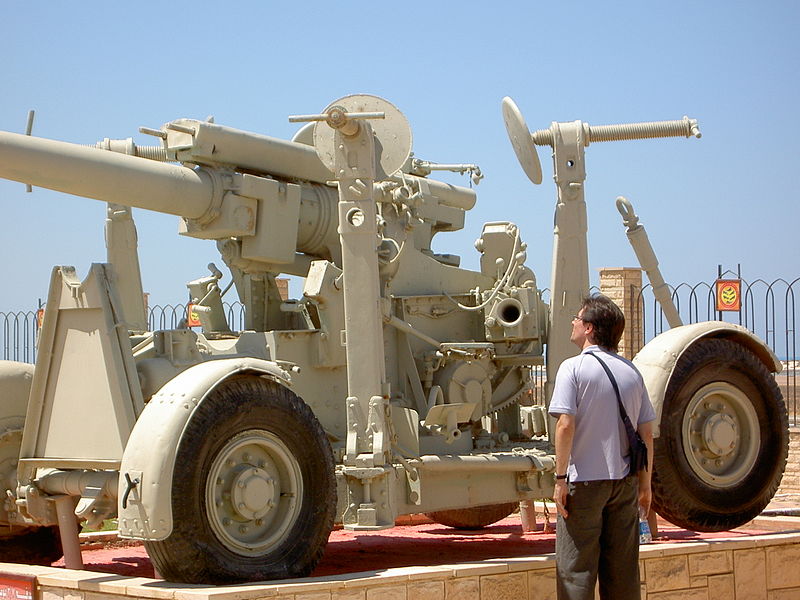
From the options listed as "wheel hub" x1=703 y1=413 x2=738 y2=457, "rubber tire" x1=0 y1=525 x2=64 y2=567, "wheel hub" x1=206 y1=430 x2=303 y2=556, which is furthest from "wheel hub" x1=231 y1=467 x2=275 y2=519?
"wheel hub" x1=703 y1=413 x2=738 y2=457

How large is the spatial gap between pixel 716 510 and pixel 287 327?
317 centimetres

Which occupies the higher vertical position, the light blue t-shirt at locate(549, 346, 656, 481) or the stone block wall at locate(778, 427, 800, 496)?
the light blue t-shirt at locate(549, 346, 656, 481)

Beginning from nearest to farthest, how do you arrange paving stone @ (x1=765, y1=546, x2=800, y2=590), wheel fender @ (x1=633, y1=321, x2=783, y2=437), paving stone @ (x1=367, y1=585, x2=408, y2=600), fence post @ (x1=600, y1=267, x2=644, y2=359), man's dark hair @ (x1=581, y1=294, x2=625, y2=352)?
man's dark hair @ (x1=581, y1=294, x2=625, y2=352) → paving stone @ (x1=367, y1=585, x2=408, y2=600) → paving stone @ (x1=765, y1=546, x2=800, y2=590) → wheel fender @ (x1=633, y1=321, x2=783, y2=437) → fence post @ (x1=600, y1=267, x2=644, y2=359)

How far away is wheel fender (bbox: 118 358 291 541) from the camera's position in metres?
6.78

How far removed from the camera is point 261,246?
903cm

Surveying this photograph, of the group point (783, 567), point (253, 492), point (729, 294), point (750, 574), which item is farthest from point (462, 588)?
point (729, 294)

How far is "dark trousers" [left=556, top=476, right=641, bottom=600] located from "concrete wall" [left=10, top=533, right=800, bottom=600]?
90 cm

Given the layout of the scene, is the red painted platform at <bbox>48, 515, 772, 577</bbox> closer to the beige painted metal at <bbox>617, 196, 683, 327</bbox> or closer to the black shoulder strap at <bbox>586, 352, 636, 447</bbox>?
the beige painted metal at <bbox>617, 196, 683, 327</bbox>

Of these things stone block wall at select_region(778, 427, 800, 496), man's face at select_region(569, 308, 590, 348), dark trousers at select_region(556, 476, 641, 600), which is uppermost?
man's face at select_region(569, 308, 590, 348)

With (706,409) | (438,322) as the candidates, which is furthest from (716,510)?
(438,322)

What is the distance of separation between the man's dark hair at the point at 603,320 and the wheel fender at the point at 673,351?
2.61 meters

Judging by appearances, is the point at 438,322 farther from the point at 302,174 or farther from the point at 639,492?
the point at 639,492

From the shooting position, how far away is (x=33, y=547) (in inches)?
359

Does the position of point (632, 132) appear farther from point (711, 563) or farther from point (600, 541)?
point (600, 541)
